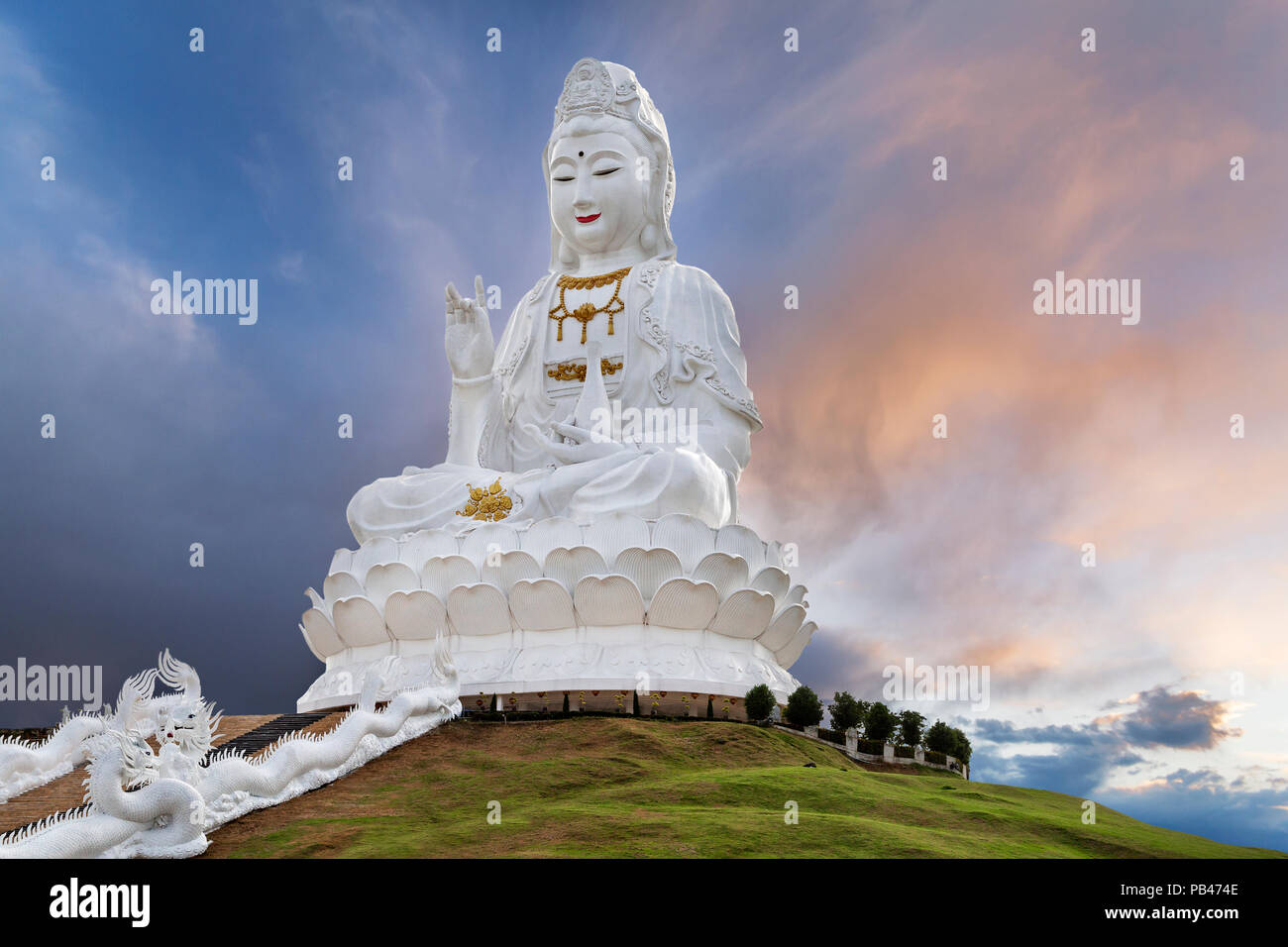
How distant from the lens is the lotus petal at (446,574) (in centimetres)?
1262

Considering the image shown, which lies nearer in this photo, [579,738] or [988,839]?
Answer: [988,839]

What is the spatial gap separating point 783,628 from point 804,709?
148 centimetres

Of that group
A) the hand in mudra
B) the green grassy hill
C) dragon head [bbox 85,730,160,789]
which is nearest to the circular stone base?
the green grassy hill

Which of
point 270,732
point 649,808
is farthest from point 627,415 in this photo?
point 649,808

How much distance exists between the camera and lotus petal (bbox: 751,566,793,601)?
42.9 feet

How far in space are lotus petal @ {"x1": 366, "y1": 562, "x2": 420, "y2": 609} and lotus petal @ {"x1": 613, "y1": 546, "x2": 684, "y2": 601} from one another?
2.35 m

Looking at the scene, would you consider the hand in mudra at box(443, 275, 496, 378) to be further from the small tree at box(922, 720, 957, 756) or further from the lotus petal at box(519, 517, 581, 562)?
the small tree at box(922, 720, 957, 756)

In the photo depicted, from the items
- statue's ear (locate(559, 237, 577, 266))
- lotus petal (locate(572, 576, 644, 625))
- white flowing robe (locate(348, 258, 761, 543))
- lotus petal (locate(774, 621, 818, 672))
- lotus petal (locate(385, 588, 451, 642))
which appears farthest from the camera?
statue's ear (locate(559, 237, 577, 266))

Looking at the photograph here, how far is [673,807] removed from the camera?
25.7 feet

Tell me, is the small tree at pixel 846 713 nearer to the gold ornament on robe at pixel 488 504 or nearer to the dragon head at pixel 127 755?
the gold ornament on robe at pixel 488 504

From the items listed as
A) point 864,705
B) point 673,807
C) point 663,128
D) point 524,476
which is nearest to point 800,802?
point 673,807

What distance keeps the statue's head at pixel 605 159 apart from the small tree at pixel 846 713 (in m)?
7.01
